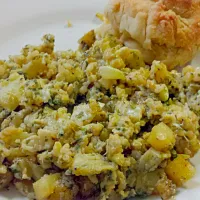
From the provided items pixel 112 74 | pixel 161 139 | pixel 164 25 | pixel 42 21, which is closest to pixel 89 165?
pixel 161 139

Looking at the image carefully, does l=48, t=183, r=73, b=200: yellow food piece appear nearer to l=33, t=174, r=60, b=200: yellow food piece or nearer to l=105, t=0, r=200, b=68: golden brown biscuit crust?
l=33, t=174, r=60, b=200: yellow food piece

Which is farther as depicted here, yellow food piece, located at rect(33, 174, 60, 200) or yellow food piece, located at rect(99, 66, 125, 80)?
yellow food piece, located at rect(99, 66, 125, 80)

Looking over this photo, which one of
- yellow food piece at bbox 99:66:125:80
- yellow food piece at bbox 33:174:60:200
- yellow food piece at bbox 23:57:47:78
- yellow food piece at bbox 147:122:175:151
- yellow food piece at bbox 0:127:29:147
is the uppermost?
yellow food piece at bbox 23:57:47:78

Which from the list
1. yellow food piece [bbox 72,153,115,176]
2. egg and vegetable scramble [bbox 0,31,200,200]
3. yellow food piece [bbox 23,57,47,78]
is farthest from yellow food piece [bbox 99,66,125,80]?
yellow food piece [bbox 72,153,115,176]

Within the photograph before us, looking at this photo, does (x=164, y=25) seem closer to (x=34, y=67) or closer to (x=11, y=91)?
(x=34, y=67)

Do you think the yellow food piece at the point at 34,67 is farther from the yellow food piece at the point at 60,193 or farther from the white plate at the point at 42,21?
the yellow food piece at the point at 60,193

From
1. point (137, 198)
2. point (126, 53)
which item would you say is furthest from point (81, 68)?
point (137, 198)

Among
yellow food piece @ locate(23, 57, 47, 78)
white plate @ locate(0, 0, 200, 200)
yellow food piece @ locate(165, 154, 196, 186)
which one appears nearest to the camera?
yellow food piece @ locate(165, 154, 196, 186)
